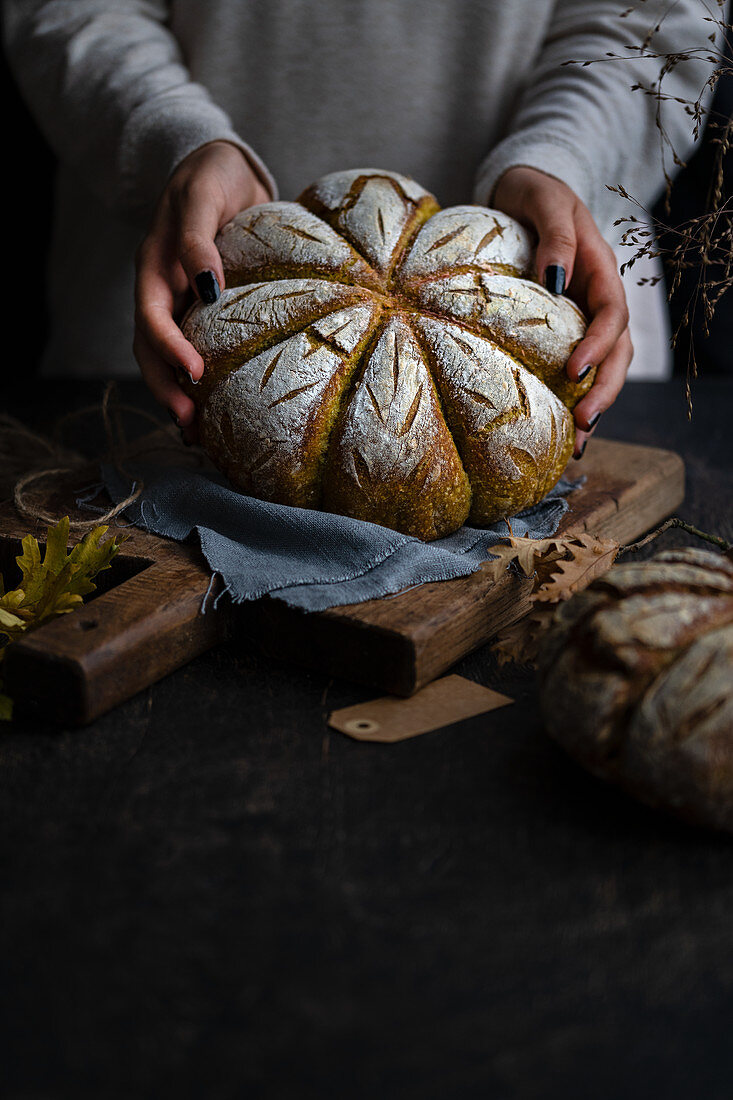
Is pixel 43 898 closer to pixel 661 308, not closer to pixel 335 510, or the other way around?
pixel 335 510

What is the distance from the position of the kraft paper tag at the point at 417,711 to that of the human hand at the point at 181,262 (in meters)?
0.51

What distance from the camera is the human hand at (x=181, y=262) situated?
4.17ft

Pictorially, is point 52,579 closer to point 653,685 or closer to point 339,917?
point 339,917

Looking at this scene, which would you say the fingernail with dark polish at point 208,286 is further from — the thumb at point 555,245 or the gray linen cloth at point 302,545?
the thumb at point 555,245

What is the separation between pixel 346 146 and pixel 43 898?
61.0 inches

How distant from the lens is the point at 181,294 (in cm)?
138

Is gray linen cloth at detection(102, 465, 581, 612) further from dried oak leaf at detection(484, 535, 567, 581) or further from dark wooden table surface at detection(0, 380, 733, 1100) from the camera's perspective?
dark wooden table surface at detection(0, 380, 733, 1100)

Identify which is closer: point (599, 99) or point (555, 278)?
point (555, 278)

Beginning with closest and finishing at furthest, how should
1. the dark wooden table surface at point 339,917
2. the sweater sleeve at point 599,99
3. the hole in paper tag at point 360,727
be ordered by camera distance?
the dark wooden table surface at point 339,917
the hole in paper tag at point 360,727
the sweater sleeve at point 599,99

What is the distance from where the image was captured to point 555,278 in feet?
4.21

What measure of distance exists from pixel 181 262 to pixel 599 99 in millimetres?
818

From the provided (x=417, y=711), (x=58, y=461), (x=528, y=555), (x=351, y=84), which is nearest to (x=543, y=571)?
(x=528, y=555)

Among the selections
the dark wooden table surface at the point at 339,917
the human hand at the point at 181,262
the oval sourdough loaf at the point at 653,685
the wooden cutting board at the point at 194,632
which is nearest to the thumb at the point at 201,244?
the human hand at the point at 181,262

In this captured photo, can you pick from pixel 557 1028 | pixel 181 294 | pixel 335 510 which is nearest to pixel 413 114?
pixel 181 294
